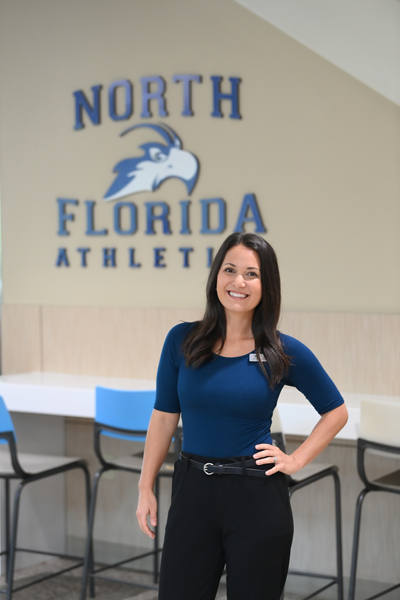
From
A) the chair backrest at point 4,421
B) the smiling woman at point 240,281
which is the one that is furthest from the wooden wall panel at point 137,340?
the smiling woman at point 240,281

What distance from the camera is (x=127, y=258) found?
13.5 ft

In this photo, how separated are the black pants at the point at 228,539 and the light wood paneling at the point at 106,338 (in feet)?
7.13

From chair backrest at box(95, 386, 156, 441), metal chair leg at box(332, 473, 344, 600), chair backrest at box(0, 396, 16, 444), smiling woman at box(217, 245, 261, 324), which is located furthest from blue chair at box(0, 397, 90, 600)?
smiling woman at box(217, 245, 261, 324)

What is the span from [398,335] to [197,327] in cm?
183

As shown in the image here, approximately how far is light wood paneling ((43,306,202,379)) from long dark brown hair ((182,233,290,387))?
2.01 m

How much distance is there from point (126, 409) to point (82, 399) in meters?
0.48

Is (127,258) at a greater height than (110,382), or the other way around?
(127,258)

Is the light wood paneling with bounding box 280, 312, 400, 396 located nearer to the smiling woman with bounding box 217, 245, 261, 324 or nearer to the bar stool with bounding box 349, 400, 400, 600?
the bar stool with bounding box 349, 400, 400, 600

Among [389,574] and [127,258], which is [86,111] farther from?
[389,574]

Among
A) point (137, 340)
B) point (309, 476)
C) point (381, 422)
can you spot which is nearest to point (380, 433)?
point (381, 422)

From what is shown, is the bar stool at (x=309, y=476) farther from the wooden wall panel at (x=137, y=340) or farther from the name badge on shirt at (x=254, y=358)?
the name badge on shirt at (x=254, y=358)

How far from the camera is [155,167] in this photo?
4.03 m

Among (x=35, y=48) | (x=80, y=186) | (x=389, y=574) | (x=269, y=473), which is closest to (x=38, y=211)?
(x=80, y=186)

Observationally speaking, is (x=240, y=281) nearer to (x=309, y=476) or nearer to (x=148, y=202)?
(x=309, y=476)
